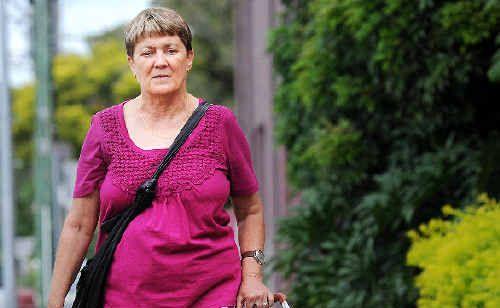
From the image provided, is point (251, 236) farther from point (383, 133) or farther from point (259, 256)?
point (383, 133)

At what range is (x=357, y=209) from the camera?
6609mm

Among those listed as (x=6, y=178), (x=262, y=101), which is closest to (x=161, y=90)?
(x=6, y=178)

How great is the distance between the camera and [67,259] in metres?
3.17

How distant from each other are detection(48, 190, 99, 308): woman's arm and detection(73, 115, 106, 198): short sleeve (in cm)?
3

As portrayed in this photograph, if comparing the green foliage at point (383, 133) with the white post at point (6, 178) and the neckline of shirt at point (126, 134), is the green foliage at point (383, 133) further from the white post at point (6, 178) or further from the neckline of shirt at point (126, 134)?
the neckline of shirt at point (126, 134)

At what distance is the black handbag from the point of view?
3045 mm

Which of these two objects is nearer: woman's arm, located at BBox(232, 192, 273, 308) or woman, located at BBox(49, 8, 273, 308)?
woman, located at BBox(49, 8, 273, 308)

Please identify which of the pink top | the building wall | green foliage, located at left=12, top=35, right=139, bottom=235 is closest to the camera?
the pink top

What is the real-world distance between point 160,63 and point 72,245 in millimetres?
675

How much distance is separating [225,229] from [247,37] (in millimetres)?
18079

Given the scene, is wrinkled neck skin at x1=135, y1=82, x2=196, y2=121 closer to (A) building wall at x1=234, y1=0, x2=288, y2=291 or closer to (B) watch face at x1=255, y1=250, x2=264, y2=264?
(B) watch face at x1=255, y1=250, x2=264, y2=264

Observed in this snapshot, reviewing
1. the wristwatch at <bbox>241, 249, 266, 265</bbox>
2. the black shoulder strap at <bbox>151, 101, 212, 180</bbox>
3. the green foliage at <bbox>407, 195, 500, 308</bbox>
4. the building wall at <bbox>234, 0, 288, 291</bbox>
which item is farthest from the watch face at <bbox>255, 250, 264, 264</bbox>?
the building wall at <bbox>234, 0, 288, 291</bbox>

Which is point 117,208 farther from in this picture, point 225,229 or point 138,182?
point 225,229

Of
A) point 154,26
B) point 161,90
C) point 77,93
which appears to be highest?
point 77,93
